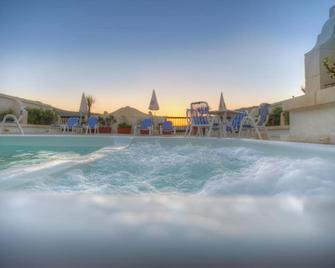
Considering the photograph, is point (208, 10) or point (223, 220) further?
point (208, 10)

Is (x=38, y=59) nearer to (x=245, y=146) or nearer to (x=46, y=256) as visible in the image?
(x=245, y=146)

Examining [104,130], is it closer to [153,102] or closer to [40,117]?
[153,102]

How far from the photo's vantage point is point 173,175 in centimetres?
203

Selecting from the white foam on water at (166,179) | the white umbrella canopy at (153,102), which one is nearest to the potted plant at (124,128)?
the white umbrella canopy at (153,102)

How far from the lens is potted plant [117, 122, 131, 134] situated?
474 inches

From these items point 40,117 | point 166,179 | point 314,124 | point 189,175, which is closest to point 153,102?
point 40,117

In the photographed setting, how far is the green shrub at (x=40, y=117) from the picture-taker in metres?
11.7

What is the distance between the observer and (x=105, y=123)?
1241cm

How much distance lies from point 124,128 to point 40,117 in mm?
4068

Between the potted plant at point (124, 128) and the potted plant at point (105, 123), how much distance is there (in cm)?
44

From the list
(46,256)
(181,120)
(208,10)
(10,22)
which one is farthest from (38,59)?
(181,120)

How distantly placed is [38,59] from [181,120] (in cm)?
694

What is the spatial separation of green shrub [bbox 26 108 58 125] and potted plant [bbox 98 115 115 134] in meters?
2.51

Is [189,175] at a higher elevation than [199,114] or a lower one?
lower
